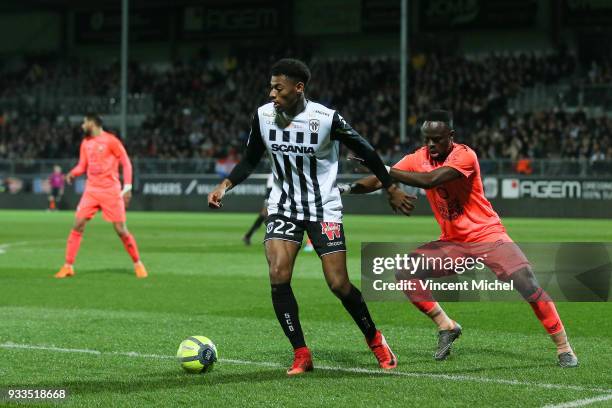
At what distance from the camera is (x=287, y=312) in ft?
25.2

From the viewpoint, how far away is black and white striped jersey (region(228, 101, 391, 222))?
300 inches

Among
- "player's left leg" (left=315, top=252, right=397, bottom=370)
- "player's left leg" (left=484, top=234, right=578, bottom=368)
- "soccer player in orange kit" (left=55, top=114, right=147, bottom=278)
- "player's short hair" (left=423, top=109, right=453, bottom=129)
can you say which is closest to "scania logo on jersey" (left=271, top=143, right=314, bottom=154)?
"player's left leg" (left=315, top=252, right=397, bottom=370)

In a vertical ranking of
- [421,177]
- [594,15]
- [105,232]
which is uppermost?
[594,15]

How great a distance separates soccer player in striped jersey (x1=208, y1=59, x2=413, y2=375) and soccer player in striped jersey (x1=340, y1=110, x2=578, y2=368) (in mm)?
385

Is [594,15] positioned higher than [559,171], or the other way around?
[594,15]

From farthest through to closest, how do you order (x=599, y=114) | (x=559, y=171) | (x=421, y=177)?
(x=599, y=114) → (x=559, y=171) → (x=421, y=177)

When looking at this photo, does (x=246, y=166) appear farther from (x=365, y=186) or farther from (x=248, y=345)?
(x=248, y=345)

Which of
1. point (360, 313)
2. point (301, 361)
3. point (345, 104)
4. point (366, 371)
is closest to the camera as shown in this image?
point (301, 361)

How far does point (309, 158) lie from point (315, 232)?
1.69 feet

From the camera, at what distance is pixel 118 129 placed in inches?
2132

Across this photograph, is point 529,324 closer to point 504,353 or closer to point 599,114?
point 504,353

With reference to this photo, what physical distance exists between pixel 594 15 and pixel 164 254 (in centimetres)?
3077

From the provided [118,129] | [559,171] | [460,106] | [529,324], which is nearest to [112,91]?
[118,129]

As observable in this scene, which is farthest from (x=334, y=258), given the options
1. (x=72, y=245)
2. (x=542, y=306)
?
(x=72, y=245)
